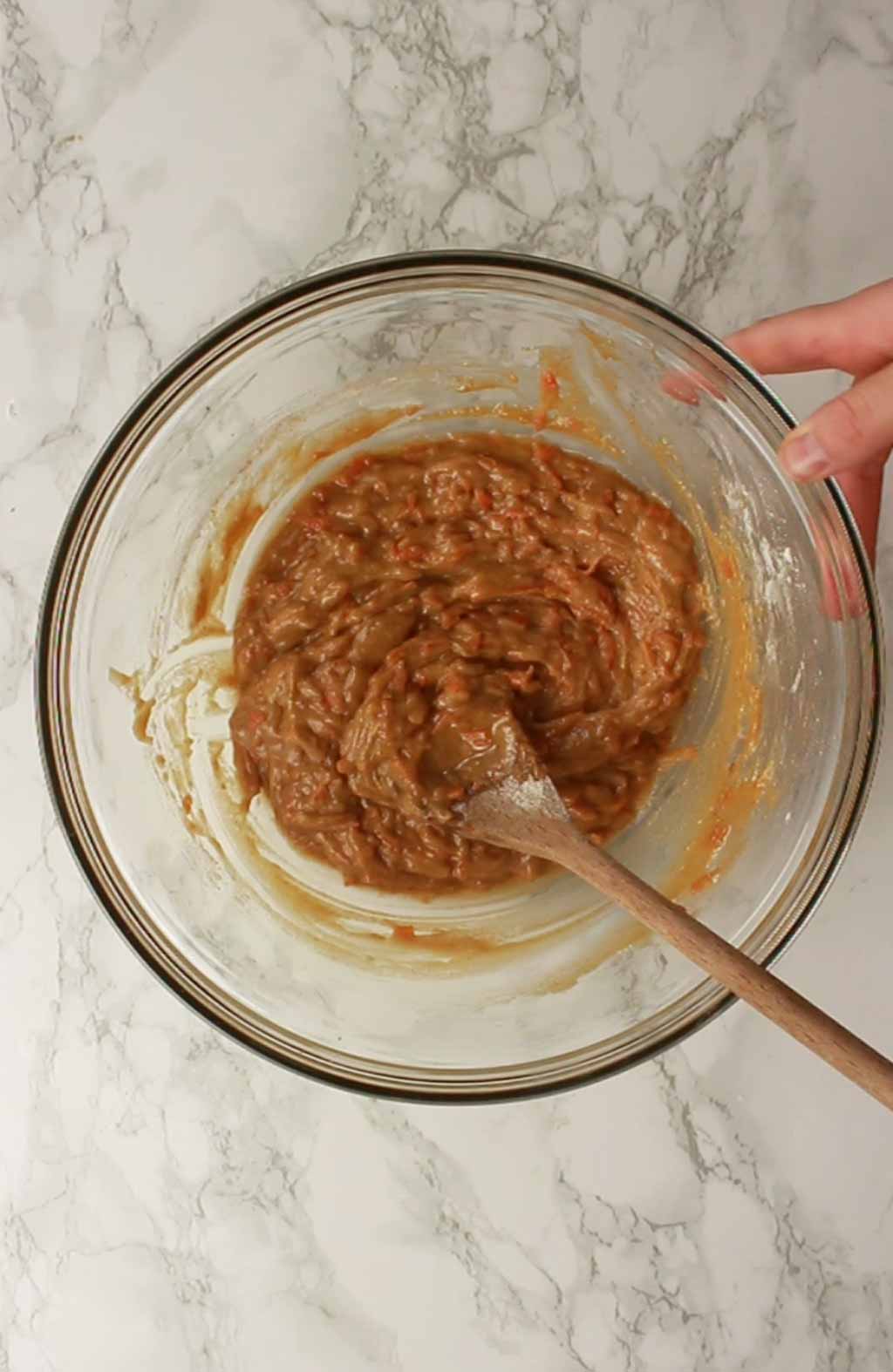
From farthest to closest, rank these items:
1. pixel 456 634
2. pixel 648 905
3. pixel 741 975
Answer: pixel 456 634, pixel 648 905, pixel 741 975

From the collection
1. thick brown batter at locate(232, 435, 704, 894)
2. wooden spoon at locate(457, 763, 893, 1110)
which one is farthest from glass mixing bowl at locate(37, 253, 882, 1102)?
wooden spoon at locate(457, 763, 893, 1110)

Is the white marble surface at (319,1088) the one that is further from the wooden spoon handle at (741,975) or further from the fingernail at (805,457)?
the wooden spoon handle at (741,975)

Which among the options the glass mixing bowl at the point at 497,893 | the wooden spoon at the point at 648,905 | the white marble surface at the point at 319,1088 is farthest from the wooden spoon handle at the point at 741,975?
the white marble surface at the point at 319,1088

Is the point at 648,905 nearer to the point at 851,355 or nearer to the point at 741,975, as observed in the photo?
the point at 741,975

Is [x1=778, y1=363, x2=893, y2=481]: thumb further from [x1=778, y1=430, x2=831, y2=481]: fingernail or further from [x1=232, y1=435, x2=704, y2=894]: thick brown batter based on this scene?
[x1=232, y1=435, x2=704, y2=894]: thick brown batter

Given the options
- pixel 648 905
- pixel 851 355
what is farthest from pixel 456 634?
pixel 851 355

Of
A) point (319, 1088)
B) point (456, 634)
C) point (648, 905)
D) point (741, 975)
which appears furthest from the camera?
point (319, 1088)

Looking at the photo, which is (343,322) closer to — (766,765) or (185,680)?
(185,680)
